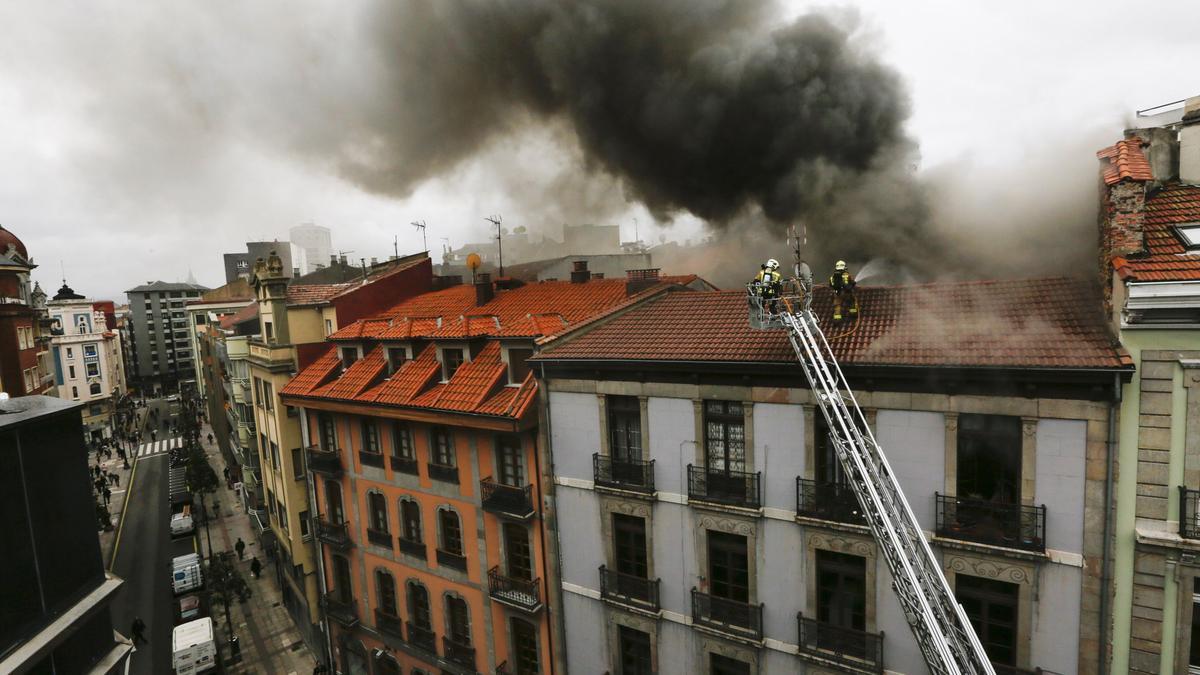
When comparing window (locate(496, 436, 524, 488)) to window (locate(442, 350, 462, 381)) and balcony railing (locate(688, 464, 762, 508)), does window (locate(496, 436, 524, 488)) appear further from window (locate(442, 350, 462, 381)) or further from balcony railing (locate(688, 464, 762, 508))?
balcony railing (locate(688, 464, 762, 508))

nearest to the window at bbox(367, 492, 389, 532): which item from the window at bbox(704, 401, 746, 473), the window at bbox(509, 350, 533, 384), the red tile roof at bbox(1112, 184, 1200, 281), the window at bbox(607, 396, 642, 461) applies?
the window at bbox(509, 350, 533, 384)

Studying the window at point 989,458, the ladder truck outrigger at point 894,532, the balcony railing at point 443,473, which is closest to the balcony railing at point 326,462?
the balcony railing at point 443,473

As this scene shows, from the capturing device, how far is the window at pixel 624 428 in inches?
583

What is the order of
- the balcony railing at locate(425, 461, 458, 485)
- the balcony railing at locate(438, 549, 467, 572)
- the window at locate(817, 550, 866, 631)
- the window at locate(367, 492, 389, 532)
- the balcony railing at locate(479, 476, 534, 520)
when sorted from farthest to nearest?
1. the window at locate(367, 492, 389, 532)
2. the balcony railing at locate(438, 549, 467, 572)
3. the balcony railing at locate(425, 461, 458, 485)
4. the balcony railing at locate(479, 476, 534, 520)
5. the window at locate(817, 550, 866, 631)

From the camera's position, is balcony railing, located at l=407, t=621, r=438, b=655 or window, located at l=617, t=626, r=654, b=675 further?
balcony railing, located at l=407, t=621, r=438, b=655

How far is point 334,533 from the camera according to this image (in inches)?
905

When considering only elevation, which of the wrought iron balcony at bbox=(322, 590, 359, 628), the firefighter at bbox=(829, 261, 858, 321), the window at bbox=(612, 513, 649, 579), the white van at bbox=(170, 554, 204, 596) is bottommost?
the white van at bbox=(170, 554, 204, 596)

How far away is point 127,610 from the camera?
31.5 meters

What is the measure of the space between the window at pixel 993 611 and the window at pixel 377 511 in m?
17.7

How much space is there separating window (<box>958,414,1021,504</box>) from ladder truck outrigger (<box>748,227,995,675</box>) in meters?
1.39

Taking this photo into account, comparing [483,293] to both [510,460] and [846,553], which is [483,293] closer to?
[510,460]

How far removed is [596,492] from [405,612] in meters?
10.6

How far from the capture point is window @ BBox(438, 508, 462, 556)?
62.9ft

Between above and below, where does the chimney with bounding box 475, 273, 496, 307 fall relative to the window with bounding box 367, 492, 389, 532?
above
